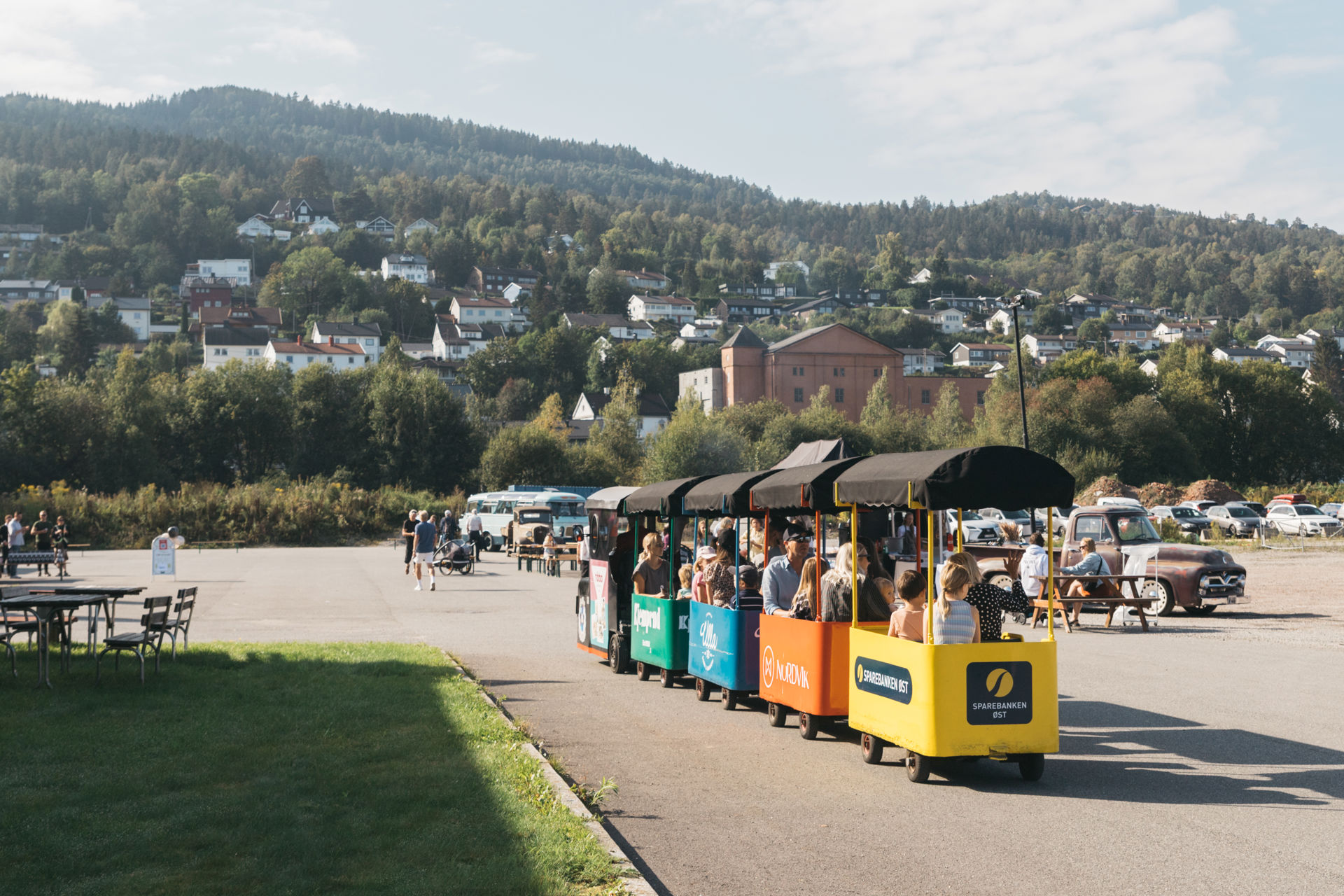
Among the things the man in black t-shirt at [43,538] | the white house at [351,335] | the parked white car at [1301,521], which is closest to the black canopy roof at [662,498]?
the man in black t-shirt at [43,538]

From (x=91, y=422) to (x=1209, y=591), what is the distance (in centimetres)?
5926

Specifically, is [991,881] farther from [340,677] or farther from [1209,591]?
[1209,591]

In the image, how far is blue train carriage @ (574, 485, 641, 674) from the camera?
48.0 feet

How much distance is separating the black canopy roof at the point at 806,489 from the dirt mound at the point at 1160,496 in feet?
185

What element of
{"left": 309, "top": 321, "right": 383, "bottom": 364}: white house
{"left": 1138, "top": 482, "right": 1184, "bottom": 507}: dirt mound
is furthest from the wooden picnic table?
{"left": 309, "top": 321, "right": 383, "bottom": 364}: white house

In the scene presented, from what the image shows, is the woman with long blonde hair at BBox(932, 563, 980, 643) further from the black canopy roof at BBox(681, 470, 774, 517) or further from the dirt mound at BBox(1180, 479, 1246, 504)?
the dirt mound at BBox(1180, 479, 1246, 504)

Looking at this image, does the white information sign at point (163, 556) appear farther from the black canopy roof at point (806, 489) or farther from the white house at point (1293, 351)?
the white house at point (1293, 351)

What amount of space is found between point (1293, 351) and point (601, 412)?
413 ft

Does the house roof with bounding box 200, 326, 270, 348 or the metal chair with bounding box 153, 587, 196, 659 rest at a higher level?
the house roof with bounding box 200, 326, 270, 348

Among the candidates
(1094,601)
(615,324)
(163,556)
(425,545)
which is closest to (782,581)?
(1094,601)

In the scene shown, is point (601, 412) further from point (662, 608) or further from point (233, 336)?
point (662, 608)

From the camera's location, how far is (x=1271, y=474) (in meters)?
94.2

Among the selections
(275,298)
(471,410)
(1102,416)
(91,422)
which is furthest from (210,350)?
(1102,416)

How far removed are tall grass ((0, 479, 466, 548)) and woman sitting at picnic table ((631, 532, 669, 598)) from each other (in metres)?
42.3
